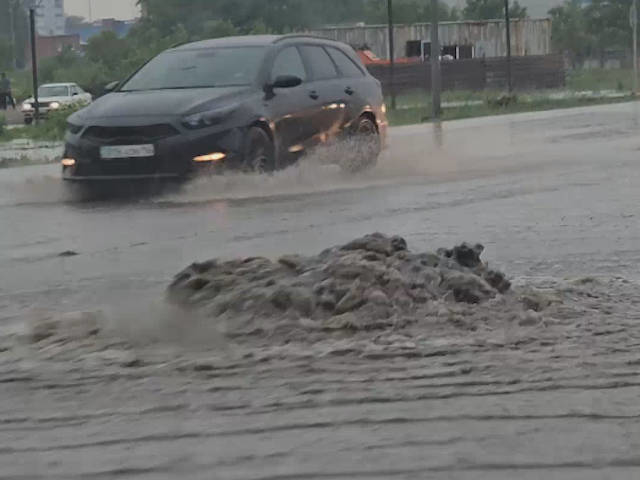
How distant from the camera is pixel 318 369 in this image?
525cm

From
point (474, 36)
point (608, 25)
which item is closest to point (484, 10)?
point (608, 25)

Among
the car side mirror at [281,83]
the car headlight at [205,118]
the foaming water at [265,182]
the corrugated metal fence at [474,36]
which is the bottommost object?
the foaming water at [265,182]

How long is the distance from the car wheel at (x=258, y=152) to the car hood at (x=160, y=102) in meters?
0.41

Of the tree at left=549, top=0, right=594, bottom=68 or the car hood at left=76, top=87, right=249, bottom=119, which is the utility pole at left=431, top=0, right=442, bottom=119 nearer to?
the car hood at left=76, top=87, right=249, bottom=119

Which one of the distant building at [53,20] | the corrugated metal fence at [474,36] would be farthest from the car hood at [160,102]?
the distant building at [53,20]

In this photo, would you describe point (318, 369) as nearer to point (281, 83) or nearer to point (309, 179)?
point (281, 83)

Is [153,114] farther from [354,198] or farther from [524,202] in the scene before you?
[524,202]

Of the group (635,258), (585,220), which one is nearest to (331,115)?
(585,220)

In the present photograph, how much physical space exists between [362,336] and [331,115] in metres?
8.54

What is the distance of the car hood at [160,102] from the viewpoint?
40.3 ft

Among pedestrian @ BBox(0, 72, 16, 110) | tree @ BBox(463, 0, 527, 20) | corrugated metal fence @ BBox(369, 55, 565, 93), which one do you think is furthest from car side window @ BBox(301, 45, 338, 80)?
tree @ BBox(463, 0, 527, 20)

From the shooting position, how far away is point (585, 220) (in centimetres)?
1009

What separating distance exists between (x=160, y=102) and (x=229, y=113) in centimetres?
62

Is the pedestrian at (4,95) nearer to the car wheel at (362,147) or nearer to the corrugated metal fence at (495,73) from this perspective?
the corrugated metal fence at (495,73)
